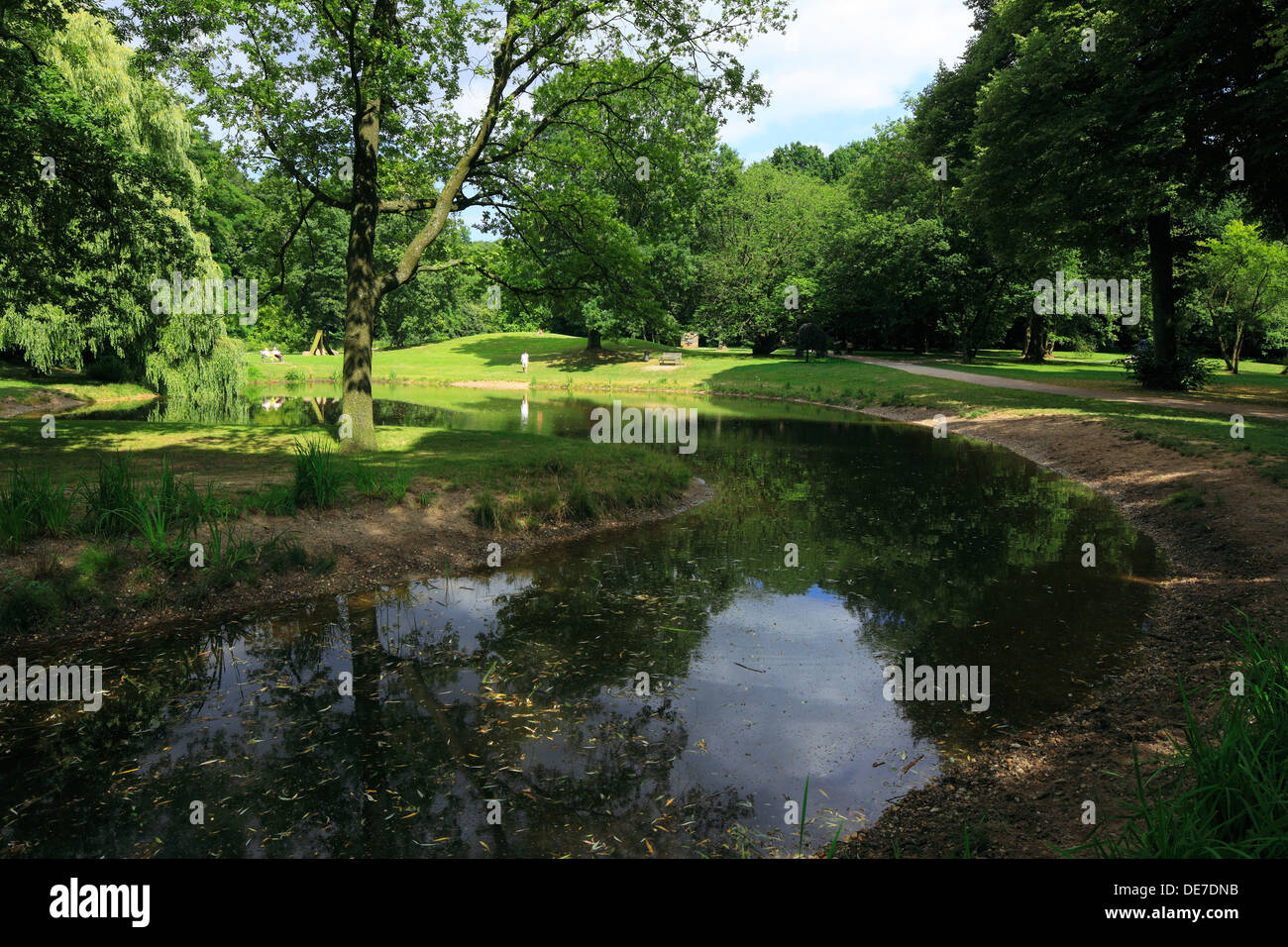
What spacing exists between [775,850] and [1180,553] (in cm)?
937

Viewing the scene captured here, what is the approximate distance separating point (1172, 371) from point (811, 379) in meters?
15.9

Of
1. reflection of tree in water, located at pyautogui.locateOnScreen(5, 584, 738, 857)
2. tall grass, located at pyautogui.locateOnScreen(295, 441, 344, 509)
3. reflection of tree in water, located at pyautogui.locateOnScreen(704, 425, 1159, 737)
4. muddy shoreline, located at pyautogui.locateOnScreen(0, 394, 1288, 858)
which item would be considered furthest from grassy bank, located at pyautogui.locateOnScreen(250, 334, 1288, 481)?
tall grass, located at pyautogui.locateOnScreen(295, 441, 344, 509)

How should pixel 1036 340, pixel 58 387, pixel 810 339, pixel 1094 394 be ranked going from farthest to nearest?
pixel 1036 340, pixel 810 339, pixel 58 387, pixel 1094 394

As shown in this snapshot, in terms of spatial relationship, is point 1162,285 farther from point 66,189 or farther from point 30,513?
point 30,513

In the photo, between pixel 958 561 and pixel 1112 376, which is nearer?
pixel 958 561

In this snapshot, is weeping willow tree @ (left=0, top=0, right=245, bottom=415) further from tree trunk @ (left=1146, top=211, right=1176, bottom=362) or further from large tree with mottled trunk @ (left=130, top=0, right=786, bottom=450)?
tree trunk @ (left=1146, top=211, right=1176, bottom=362)

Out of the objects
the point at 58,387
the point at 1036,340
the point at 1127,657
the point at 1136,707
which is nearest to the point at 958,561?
the point at 1127,657

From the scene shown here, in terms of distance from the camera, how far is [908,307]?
170 feet

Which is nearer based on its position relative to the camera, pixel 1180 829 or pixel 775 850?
pixel 1180 829

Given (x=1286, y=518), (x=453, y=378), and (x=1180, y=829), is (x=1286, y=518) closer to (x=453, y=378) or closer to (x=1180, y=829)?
(x=1180, y=829)

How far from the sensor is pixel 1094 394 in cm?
2625

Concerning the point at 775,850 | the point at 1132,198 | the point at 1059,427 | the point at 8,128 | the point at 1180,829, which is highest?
the point at 1132,198

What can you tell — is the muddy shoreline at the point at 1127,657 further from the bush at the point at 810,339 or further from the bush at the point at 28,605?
the bush at the point at 810,339
